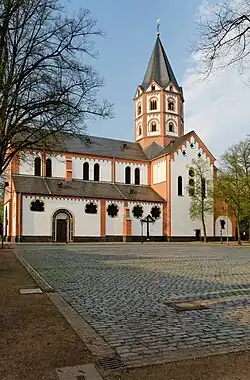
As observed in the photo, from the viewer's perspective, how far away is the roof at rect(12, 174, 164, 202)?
47719 millimetres

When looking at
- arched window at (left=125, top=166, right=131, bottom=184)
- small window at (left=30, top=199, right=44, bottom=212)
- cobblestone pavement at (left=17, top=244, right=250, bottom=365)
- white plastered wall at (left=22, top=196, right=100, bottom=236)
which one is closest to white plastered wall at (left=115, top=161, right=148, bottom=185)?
arched window at (left=125, top=166, right=131, bottom=184)

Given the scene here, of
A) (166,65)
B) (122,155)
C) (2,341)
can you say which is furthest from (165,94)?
(2,341)

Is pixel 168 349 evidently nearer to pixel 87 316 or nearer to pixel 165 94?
pixel 87 316

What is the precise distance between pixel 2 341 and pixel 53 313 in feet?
5.94

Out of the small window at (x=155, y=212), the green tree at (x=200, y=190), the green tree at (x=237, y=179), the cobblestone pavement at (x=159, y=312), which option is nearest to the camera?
the cobblestone pavement at (x=159, y=312)

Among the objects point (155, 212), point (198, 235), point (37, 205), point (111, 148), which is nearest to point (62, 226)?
point (37, 205)

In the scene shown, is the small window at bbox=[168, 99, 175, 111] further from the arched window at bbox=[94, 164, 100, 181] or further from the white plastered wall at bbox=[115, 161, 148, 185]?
the arched window at bbox=[94, 164, 100, 181]

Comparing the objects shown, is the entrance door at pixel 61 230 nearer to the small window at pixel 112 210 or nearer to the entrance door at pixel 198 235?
the small window at pixel 112 210

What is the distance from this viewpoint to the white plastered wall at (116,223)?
51.3 meters

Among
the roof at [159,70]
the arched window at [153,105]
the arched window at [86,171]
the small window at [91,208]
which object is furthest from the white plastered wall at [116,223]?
the roof at [159,70]

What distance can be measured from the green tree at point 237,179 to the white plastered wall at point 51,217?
16258 millimetres

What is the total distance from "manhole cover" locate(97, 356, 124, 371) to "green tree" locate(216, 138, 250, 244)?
3940 cm

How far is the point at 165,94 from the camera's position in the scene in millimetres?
65375

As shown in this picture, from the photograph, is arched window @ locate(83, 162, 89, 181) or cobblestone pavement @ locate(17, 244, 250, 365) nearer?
cobblestone pavement @ locate(17, 244, 250, 365)
